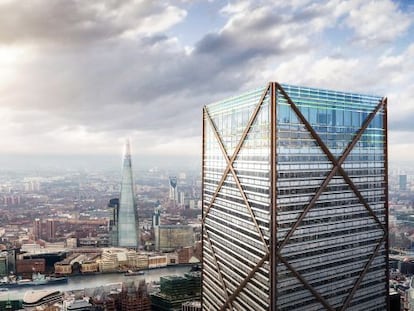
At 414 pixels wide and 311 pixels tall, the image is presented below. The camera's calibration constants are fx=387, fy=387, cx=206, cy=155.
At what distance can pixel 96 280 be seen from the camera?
7119cm

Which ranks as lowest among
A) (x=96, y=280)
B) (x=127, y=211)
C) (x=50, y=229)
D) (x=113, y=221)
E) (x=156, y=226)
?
(x=96, y=280)

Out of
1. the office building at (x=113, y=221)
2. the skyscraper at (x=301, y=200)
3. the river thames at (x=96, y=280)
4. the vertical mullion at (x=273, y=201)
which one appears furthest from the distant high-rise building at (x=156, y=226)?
the vertical mullion at (x=273, y=201)

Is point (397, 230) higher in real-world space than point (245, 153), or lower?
lower

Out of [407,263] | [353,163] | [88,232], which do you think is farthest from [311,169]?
[88,232]

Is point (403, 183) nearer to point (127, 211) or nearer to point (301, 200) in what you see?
point (127, 211)

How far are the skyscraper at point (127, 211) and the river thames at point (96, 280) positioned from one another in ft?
36.1

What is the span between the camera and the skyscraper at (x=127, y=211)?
80.9 m

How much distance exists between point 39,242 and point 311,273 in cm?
7269

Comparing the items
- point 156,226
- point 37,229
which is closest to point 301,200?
point 156,226

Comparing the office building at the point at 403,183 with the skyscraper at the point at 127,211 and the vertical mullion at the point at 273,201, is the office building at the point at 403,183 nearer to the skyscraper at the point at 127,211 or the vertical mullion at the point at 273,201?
the skyscraper at the point at 127,211

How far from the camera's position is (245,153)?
2769 cm

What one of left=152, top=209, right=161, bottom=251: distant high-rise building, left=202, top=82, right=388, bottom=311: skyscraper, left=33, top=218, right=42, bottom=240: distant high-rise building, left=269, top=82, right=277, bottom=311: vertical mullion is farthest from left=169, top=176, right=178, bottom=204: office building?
left=269, top=82, right=277, bottom=311: vertical mullion

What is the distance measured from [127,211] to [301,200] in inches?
2448

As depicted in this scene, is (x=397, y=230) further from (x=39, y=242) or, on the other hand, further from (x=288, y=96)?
(x=39, y=242)
